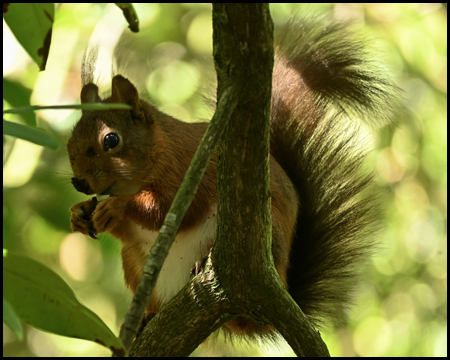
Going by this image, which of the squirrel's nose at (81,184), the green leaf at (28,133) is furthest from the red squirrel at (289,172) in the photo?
the green leaf at (28,133)

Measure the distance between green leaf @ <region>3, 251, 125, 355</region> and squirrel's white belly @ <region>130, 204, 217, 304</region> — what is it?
2.71 feet

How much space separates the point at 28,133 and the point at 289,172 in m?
1.24

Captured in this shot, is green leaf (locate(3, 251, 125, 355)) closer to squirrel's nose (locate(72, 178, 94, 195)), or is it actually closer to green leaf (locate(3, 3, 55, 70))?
green leaf (locate(3, 3, 55, 70))

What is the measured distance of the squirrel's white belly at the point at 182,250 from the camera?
1540 mm

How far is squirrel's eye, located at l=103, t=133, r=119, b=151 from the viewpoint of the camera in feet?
5.07

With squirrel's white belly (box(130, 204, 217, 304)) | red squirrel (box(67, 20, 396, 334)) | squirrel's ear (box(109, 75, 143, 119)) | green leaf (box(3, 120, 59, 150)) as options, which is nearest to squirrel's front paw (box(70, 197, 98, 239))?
red squirrel (box(67, 20, 396, 334))

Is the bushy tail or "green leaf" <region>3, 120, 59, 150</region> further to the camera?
the bushy tail

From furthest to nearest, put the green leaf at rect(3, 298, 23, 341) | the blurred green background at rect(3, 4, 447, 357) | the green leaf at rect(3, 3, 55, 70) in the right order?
the blurred green background at rect(3, 4, 447, 357), the green leaf at rect(3, 3, 55, 70), the green leaf at rect(3, 298, 23, 341)

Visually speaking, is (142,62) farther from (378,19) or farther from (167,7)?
(378,19)

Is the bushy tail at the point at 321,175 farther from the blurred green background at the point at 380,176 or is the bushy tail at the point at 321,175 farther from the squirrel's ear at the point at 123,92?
the blurred green background at the point at 380,176

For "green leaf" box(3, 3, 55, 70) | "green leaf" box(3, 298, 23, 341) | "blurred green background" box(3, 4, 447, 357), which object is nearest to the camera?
"green leaf" box(3, 298, 23, 341)

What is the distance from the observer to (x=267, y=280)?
3.85ft

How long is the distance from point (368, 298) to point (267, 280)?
205 cm

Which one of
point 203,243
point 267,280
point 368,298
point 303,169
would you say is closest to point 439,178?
point 368,298
